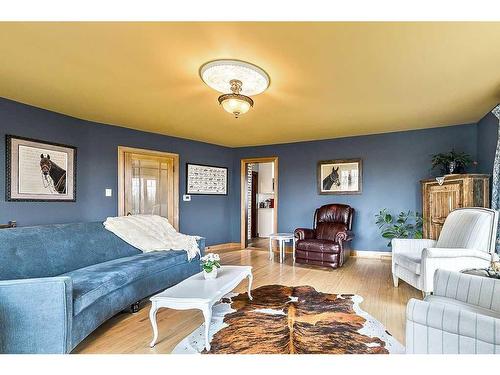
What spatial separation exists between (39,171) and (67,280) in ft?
7.95

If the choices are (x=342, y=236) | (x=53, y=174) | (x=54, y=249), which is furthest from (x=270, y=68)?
(x=53, y=174)

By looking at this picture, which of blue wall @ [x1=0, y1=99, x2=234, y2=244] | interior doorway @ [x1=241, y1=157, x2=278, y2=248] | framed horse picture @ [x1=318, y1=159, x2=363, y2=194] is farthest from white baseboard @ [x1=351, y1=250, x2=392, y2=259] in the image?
blue wall @ [x1=0, y1=99, x2=234, y2=244]

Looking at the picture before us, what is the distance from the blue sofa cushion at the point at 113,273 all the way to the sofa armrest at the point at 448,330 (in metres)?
2.02

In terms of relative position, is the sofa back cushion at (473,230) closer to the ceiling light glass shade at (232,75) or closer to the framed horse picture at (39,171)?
the ceiling light glass shade at (232,75)

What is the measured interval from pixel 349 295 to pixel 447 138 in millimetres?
3227

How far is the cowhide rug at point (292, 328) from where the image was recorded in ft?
6.08

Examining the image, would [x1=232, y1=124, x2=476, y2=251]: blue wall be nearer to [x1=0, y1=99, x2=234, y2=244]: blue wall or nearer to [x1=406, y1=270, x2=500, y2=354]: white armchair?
[x1=0, y1=99, x2=234, y2=244]: blue wall

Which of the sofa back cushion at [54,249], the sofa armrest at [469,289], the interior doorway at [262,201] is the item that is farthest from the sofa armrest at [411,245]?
the interior doorway at [262,201]

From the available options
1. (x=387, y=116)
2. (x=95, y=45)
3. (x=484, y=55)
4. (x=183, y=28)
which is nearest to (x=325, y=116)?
(x=387, y=116)

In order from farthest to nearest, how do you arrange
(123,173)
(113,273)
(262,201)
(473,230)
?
1. (262,201)
2. (123,173)
3. (473,230)
4. (113,273)

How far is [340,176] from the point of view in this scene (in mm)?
5109

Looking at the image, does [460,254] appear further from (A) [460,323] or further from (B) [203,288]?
(B) [203,288]

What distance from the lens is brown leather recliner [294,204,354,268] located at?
4027mm

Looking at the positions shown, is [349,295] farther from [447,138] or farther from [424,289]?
[447,138]
